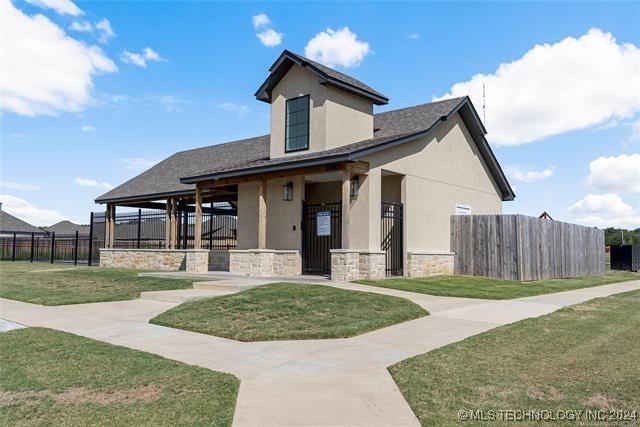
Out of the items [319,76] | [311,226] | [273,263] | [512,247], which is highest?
[319,76]

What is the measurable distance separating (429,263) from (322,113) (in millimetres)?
6257

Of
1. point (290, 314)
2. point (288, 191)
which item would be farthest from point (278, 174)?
point (290, 314)

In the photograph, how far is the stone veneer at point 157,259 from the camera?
17.1m

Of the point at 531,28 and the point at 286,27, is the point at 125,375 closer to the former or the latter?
the point at 286,27

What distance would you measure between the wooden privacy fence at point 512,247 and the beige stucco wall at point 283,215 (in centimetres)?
624

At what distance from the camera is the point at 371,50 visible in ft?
48.1

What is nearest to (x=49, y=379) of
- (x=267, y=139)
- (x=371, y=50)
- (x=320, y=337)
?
(x=320, y=337)

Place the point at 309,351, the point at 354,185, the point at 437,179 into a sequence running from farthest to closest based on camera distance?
→ the point at 437,179 → the point at 354,185 → the point at 309,351

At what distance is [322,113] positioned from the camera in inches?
606

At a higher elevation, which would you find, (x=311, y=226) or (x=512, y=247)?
(x=311, y=226)

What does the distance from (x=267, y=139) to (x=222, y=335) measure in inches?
652

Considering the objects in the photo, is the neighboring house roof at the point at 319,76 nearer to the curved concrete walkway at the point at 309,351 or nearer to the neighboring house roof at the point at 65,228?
the curved concrete walkway at the point at 309,351

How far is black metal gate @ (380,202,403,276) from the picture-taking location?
15.2 metres

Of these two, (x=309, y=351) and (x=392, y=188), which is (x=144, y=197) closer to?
(x=392, y=188)
